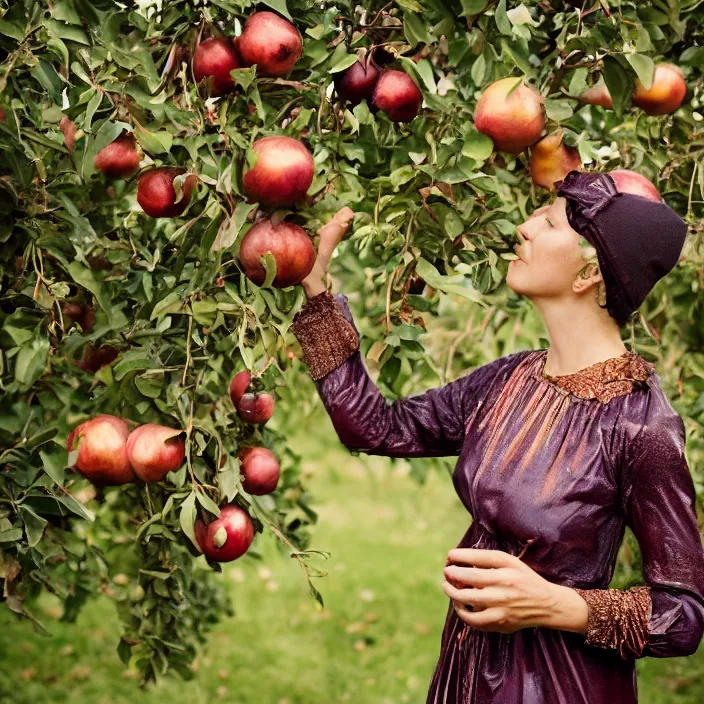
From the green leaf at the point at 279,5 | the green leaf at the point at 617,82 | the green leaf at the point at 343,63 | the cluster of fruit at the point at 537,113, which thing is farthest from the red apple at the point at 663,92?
the green leaf at the point at 279,5

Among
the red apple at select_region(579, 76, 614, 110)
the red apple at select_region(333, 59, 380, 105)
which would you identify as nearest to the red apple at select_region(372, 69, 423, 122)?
the red apple at select_region(333, 59, 380, 105)

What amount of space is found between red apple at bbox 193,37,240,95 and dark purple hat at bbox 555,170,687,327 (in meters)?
0.53

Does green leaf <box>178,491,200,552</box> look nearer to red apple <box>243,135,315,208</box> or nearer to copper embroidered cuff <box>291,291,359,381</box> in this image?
copper embroidered cuff <box>291,291,359,381</box>

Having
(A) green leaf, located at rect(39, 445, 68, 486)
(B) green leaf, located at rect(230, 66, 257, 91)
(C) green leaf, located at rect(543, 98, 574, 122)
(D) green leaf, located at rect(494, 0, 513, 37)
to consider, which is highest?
(D) green leaf, located at rect(494, 0, 513, 37)

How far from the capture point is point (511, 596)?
1292mm

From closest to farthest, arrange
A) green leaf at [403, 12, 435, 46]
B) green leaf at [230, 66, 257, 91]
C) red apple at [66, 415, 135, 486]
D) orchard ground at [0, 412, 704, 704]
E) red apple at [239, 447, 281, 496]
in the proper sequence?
green leaf at [230, 66, 257, 91]
green leaf at [403, 12, 435, 46]
red apple at [66, 415, 135, 486]
red apple at [239, 447, 281, 496]
orchard ground at [0, 412, 704, 704]

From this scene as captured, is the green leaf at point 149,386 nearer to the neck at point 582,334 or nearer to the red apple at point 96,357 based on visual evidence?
the red apple at point 96,357

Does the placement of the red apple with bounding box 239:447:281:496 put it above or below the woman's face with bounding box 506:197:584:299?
below

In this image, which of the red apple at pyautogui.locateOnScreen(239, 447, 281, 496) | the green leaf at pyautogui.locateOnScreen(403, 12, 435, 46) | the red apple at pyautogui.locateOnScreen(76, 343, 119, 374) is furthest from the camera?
the red apple at pyautogui.locateOnScreen(76, 343, 119, 374)

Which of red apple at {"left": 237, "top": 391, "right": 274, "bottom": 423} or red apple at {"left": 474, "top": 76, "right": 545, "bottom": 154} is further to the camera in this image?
red apple at {"left": 237, "top": 391, "right": 274, "bottom": 423}

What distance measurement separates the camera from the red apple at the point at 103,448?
1439 millimetres

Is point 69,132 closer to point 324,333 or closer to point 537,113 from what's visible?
point 324,333

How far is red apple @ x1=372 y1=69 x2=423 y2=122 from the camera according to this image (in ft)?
4.58

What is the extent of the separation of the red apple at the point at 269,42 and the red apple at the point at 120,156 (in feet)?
0.83
